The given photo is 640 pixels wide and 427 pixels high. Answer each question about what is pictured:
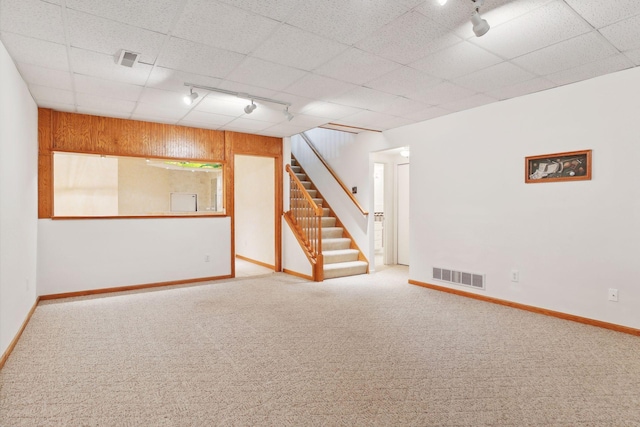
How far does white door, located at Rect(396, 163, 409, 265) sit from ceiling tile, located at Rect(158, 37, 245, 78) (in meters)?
4.96

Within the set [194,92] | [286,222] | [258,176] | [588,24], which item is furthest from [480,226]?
[258,176]

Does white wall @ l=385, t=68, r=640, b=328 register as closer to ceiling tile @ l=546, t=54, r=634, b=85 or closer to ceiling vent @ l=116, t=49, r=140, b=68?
ceiling tile @ l=546, t=54, r=634, b=85

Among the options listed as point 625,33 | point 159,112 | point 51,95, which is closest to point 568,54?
point 625,33

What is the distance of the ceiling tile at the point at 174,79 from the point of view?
3.45 m

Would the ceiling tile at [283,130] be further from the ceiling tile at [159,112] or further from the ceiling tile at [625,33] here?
the ceiling tile at [625,33]

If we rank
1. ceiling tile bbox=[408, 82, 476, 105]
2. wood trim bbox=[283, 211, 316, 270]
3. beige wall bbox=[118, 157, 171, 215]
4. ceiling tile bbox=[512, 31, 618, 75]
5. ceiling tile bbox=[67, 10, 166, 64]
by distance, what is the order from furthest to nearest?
beige wall bbox=[118, 157, 171, 215], wood trim bbox=[283, 211, 316, 270], ceiling tile bbox=[408, 82, 476, 105], ceiling tile bbox=[512, 31, 618, 75], ceiling tile bbox=[67, 10, 166, 64]

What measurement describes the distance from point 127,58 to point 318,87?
1.83 m

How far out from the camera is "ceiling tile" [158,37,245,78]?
291 centimetres

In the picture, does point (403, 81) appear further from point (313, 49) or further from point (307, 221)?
point (307, 221)

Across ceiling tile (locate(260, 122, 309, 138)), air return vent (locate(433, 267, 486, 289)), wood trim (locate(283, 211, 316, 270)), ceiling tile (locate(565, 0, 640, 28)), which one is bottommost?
air return vent (locate(433, 267, 486, 289))

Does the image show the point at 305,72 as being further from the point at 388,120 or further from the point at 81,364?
the point at 81,364

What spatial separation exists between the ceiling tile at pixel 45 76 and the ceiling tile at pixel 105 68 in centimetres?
23

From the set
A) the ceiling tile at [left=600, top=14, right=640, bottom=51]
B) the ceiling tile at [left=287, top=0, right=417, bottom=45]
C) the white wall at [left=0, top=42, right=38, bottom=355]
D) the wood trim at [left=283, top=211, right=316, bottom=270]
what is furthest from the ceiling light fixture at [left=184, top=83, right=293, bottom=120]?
the ceiling tile at [left=600, top=14, right=640, bottom=51]

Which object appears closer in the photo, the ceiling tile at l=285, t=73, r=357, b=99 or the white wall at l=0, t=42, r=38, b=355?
the white wall at l=0, t=42, r=38, b=355
